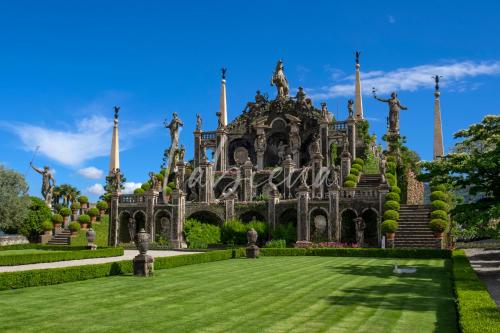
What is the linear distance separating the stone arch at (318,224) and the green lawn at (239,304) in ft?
65.0

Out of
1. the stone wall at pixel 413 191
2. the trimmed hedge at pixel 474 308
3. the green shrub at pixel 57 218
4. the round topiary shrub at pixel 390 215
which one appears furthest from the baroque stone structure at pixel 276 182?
the trimmed hedge at pixel 474 308

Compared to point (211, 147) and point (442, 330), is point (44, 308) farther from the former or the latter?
point (211, 147)

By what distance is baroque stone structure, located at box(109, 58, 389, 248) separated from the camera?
41125mm

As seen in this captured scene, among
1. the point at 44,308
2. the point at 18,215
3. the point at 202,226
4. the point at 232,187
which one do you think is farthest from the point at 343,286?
the point at 18,215

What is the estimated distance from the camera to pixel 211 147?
6284 cm

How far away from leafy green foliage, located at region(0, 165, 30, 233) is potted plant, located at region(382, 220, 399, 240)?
34636 mm

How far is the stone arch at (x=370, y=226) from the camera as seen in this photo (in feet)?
132

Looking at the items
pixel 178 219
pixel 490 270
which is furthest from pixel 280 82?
pixel 490 270

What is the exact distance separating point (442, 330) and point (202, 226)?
35.2 meters

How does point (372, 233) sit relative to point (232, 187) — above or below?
below

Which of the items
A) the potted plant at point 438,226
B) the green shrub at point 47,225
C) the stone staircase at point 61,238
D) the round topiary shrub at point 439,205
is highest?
Answer: the round topiary shrub at point 439,205

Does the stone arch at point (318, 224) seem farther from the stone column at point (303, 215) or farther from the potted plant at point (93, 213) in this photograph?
the potted plant at point (93, 213)

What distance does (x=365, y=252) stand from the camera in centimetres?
3322

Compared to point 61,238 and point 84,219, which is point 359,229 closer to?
point 84,219
